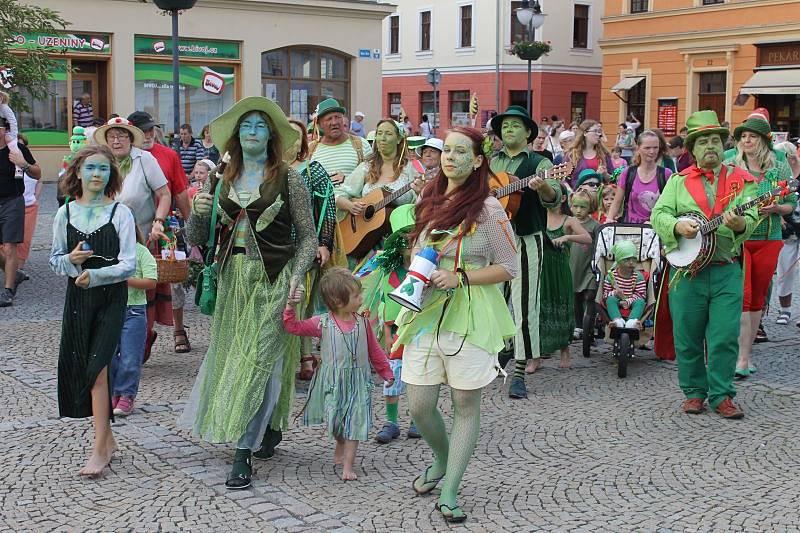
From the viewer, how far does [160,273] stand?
26.3 ft

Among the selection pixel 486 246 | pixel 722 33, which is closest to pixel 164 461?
pixel 486 246

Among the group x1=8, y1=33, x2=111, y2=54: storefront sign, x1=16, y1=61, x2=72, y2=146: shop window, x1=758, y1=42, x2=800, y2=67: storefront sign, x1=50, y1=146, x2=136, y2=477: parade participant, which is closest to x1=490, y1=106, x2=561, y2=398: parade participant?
x1=50, y1=146, x2=136, y2=477: parade participant

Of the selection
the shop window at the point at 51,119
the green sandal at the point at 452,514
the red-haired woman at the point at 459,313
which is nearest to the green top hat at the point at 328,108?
the red-haired woman at the point at 459,313

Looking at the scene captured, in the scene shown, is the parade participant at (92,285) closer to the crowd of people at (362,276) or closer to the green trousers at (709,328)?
the crowd of people at (362,276)

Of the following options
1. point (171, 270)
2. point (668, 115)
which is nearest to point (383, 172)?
point (171, 270)

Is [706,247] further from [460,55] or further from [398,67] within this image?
[398,67]

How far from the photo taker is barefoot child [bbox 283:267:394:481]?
220 inches

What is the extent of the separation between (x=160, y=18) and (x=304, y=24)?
458 centimetres

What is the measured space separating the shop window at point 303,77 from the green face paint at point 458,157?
25.8 metres

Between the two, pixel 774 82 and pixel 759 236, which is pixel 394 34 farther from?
pixel 759 236

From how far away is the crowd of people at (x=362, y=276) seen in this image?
502 centimetres

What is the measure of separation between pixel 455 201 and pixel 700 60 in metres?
33.5

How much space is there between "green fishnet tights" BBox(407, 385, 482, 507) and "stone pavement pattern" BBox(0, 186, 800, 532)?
199 millimetres

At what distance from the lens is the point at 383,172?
25.7 ft
